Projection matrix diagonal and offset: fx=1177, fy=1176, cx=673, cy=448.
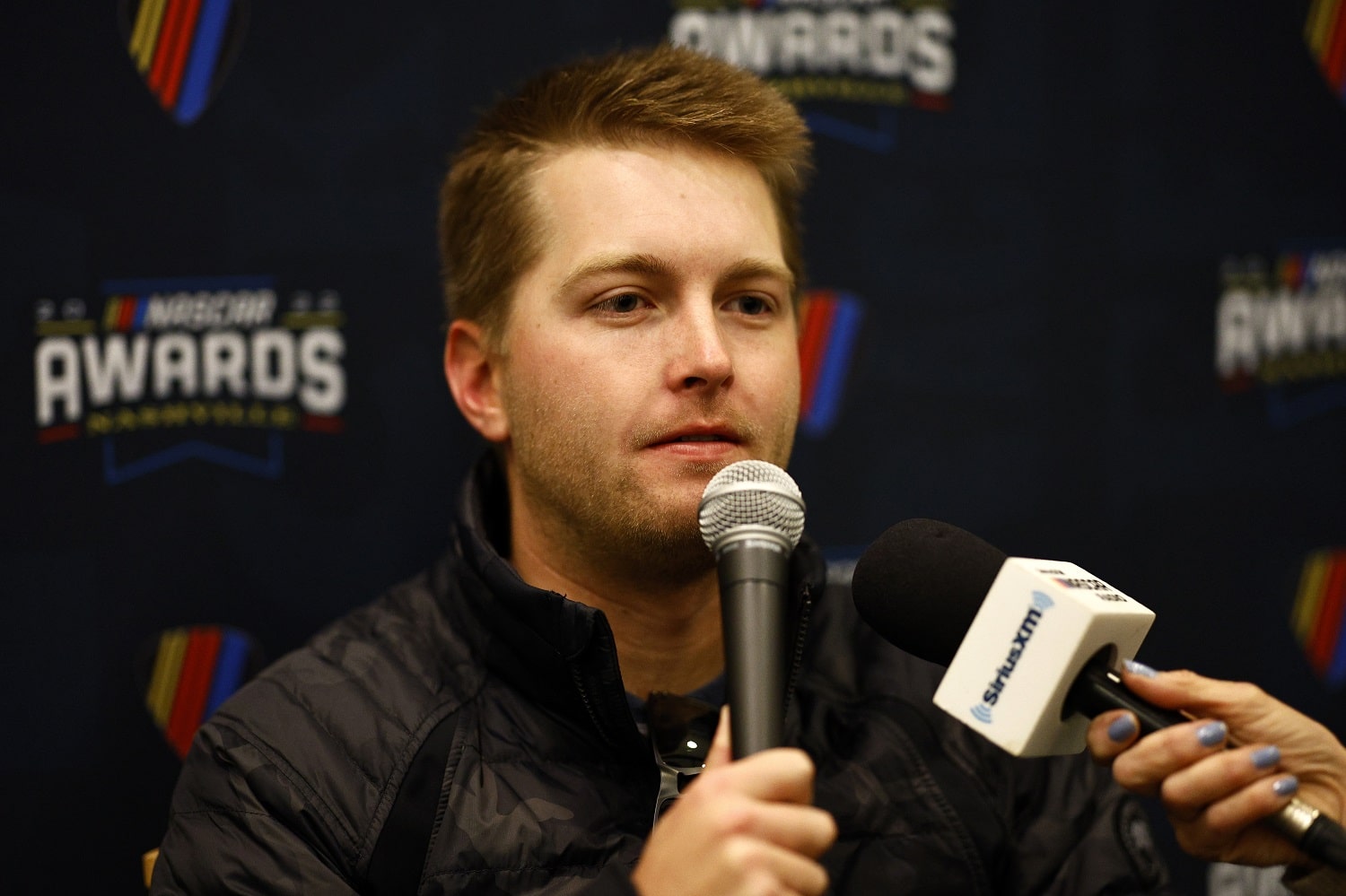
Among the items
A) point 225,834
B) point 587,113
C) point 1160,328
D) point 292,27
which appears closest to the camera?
point 225,834

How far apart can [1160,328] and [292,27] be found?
1.60 metres

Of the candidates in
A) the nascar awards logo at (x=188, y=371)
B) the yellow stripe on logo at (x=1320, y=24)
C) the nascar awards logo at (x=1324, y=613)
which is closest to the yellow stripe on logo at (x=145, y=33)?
the nascar awards logo at (x=188, y=371)

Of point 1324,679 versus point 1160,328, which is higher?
point 1160,328

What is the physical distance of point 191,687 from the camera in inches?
70.2

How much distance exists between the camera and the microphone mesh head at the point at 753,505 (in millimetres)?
1082

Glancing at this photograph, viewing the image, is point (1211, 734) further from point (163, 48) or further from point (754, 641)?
point (163, 48)

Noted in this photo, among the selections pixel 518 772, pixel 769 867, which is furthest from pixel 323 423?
pixel 769 867

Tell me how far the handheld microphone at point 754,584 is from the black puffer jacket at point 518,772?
1.02ft

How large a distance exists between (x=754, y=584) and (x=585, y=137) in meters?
0.82

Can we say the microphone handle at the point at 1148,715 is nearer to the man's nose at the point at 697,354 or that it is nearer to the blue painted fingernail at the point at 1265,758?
the blue painted fingernail at the point at 1265,758

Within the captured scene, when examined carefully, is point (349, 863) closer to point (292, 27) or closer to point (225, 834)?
point (225, 834)

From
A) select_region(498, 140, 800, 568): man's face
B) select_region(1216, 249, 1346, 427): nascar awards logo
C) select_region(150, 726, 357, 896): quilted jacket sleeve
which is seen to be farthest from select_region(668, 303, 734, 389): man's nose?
select_region(1216, 249, 1346, 427): nascar awards logo

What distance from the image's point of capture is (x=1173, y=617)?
87.0 inches

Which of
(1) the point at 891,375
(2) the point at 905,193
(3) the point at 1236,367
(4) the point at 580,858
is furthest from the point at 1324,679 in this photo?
(4) the point at 580,858
